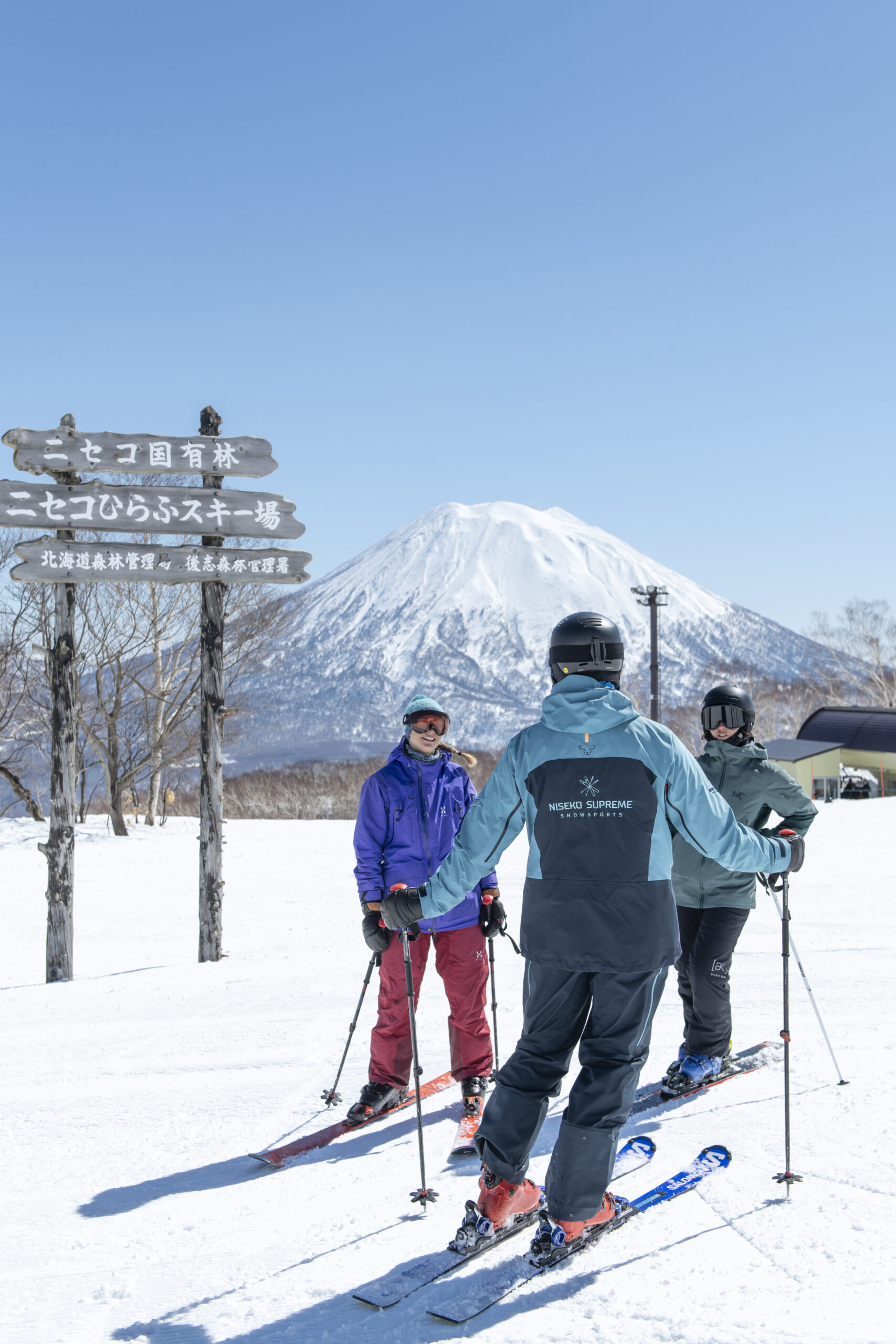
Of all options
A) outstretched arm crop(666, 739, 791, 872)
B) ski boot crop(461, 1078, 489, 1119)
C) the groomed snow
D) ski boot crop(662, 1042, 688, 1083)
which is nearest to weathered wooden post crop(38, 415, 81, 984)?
the groomed snow

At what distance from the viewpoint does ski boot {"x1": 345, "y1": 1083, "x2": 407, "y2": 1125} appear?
3893 millimetres

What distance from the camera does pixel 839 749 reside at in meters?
35.8

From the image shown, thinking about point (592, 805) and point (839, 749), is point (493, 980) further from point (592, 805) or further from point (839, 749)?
point (839, 749)

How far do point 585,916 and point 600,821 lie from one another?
10.7 inches

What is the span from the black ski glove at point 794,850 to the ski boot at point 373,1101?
1959 millimetres

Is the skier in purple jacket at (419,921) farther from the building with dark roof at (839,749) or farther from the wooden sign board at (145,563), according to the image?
the building with dark roof at (839,749)

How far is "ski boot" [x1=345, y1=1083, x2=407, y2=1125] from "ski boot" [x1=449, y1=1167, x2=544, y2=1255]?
117cm

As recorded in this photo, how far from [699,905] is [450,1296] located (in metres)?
2.06

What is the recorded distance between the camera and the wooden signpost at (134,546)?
8.16m

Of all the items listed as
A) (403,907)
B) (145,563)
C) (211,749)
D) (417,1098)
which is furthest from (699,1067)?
(145,563)

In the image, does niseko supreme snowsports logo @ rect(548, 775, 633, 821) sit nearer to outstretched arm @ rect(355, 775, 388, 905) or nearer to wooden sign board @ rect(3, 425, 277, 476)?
outstretched arm @ rect(355, 775, 388, 905)

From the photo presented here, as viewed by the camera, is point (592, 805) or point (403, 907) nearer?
point (592, 805)

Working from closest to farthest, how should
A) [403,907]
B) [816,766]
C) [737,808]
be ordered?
1. [403,907]
2. [737,808]
3. [816,766]

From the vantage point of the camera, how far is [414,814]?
3.95m
